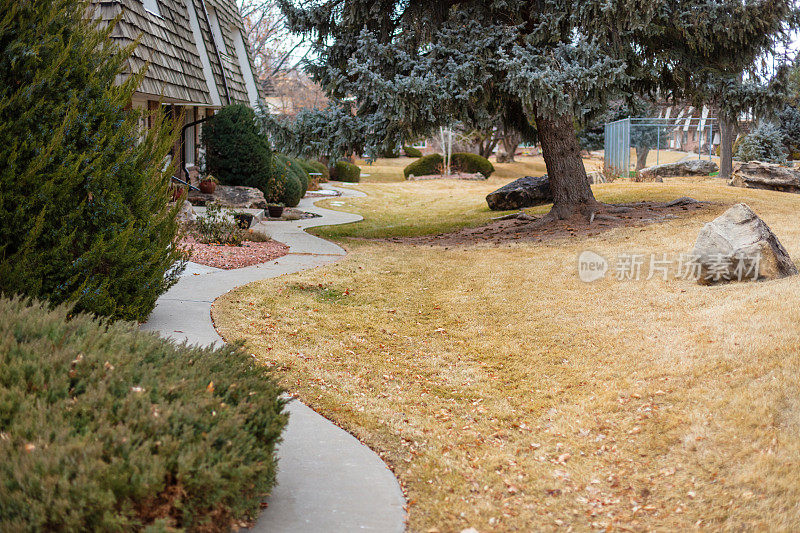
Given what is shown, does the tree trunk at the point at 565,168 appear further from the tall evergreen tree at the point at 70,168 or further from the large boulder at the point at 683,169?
the large boulder at the point at 683,169

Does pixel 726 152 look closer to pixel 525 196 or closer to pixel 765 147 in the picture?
pixel 765 147

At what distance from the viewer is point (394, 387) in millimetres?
5516

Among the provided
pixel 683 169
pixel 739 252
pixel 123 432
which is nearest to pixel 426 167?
pixel 683 169

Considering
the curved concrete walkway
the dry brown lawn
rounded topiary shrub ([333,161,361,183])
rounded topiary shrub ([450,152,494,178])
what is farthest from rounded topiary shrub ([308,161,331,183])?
the curved concrete walkway

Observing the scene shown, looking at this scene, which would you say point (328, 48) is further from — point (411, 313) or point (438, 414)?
point (438, 414)

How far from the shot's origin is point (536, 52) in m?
12.3

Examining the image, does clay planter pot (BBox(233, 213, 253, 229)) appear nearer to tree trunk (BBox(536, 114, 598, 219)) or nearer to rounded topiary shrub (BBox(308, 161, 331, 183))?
tree trunk (BBox(536, 114, 598, 219))

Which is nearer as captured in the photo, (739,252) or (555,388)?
(555,388)

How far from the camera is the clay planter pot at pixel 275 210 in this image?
16391 mm

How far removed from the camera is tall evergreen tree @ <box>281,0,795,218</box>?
11281 mm

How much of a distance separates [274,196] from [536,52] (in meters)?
7.82

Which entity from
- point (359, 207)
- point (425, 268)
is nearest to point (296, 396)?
point (425, 268)

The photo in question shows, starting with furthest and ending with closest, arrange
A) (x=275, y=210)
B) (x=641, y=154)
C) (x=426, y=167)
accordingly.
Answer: (x=426, y=167) < (x=641, y=154) < (x=275, y=210)

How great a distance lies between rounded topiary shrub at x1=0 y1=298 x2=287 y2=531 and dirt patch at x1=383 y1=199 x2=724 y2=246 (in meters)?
9.56
